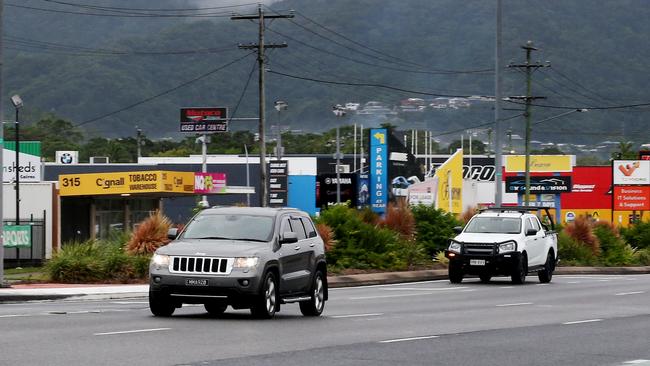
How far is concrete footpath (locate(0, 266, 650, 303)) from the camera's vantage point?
28.3 metres

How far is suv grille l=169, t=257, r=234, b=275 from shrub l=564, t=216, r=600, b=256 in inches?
1439

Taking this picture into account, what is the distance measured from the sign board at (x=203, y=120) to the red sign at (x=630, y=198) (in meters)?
27.5

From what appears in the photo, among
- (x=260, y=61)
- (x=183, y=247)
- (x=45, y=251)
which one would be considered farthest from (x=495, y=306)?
(x=260, y=61)

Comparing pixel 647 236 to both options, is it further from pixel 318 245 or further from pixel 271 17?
pixel 318 245

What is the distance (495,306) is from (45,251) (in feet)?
98.5

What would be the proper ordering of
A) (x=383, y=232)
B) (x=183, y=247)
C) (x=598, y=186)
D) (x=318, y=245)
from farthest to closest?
(x=598, y=186) < (x=383, y=232) < (x=318, y=245) < (x=183, y=247)

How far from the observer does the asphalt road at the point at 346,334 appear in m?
14.6

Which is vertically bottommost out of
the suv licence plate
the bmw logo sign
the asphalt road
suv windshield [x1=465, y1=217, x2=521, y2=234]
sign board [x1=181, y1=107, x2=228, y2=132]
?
the asphalt road

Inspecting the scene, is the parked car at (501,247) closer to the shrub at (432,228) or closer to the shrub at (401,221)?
the shrub at (401,221)

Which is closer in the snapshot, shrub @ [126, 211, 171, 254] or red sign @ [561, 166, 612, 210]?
shrub @ [126, 211, 171, 254]

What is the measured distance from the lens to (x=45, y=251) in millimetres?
52188

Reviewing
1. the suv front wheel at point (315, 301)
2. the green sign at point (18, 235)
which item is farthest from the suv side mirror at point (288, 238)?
the green sign at point (18, 235)

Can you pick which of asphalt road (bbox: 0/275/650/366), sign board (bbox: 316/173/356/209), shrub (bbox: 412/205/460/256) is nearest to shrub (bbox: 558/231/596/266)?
shrub (bbox: 412/205/460/256)

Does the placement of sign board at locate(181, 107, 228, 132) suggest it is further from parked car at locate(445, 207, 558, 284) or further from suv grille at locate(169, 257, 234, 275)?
suv grille at locate(169, 257, 234, 275)
